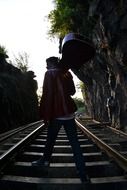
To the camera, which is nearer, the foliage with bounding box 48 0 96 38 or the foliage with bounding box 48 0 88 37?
the foliage with bounding box 48 0 96 38

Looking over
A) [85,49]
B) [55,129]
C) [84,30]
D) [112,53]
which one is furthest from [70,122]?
[84,30]

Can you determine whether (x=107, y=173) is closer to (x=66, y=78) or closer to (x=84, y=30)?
(x=66, y=78)

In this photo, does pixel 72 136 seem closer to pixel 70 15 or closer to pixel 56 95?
pixel 56 95

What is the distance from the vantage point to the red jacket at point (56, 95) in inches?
192

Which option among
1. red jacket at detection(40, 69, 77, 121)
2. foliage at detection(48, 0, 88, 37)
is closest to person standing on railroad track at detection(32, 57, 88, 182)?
red jacket at detection(40, 69, 77, 121)

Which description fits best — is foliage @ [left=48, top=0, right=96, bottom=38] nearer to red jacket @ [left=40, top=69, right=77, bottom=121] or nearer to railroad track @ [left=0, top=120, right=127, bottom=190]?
railroad track @ [left=0, top=120, right=127, bottom=190]

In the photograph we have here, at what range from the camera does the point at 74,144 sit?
4.89 m

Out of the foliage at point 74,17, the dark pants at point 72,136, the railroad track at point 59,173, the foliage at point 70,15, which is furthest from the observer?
the foliage at point 70,15

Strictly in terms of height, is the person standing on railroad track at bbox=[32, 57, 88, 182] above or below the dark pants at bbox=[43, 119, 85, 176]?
above

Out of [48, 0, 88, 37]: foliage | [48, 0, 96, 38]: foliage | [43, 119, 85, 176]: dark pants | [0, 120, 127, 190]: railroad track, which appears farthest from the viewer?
[48, 0, 88, 37]: foliage

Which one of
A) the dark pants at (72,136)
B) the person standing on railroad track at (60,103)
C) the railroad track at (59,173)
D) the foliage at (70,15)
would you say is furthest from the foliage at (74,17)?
the dark pants at (72,136)

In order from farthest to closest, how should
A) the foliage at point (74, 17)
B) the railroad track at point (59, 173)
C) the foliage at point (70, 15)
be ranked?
the foliage at point (70, 15) < the foliage at point (74, 17) < the railroad track at point (59, 173)

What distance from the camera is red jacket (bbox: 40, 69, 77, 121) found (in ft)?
16.0

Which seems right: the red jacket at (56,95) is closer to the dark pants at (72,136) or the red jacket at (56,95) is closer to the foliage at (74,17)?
the dark pants at (72,136)
